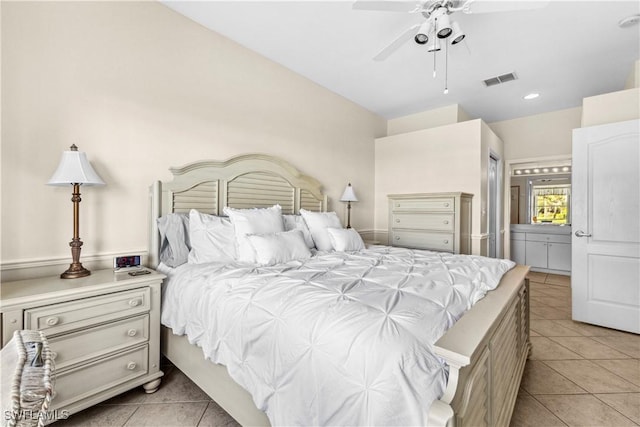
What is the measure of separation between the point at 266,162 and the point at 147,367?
1.95m

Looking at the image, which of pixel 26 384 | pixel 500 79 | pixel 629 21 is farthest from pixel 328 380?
pixel 500 79

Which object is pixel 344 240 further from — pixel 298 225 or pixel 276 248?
pixel 276 248

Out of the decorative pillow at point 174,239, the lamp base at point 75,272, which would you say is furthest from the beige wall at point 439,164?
the lamp base at point 75,272

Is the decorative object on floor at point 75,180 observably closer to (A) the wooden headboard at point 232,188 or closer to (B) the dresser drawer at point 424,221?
(A) the wooden headboard at point 232,188

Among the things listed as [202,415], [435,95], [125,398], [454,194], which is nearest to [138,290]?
[125,398]

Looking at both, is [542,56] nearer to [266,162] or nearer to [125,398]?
[266,162]

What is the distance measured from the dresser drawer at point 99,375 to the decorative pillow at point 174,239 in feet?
1.91

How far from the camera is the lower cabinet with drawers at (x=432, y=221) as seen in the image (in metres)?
3.47

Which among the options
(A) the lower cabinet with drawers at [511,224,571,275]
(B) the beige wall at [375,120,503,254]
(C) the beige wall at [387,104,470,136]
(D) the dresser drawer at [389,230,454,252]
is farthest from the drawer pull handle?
(A) the lower cabinet with drawers at [511,224,571,275]

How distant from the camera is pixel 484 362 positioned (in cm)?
112

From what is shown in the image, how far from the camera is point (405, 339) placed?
3.02ft

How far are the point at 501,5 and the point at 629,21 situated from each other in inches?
64.1

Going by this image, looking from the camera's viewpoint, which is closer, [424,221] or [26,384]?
[26,384]

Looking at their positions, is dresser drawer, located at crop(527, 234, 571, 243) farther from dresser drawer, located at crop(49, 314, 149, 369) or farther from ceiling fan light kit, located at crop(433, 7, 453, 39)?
dresser drawer, located at crop(49, 314, 149, 369)
